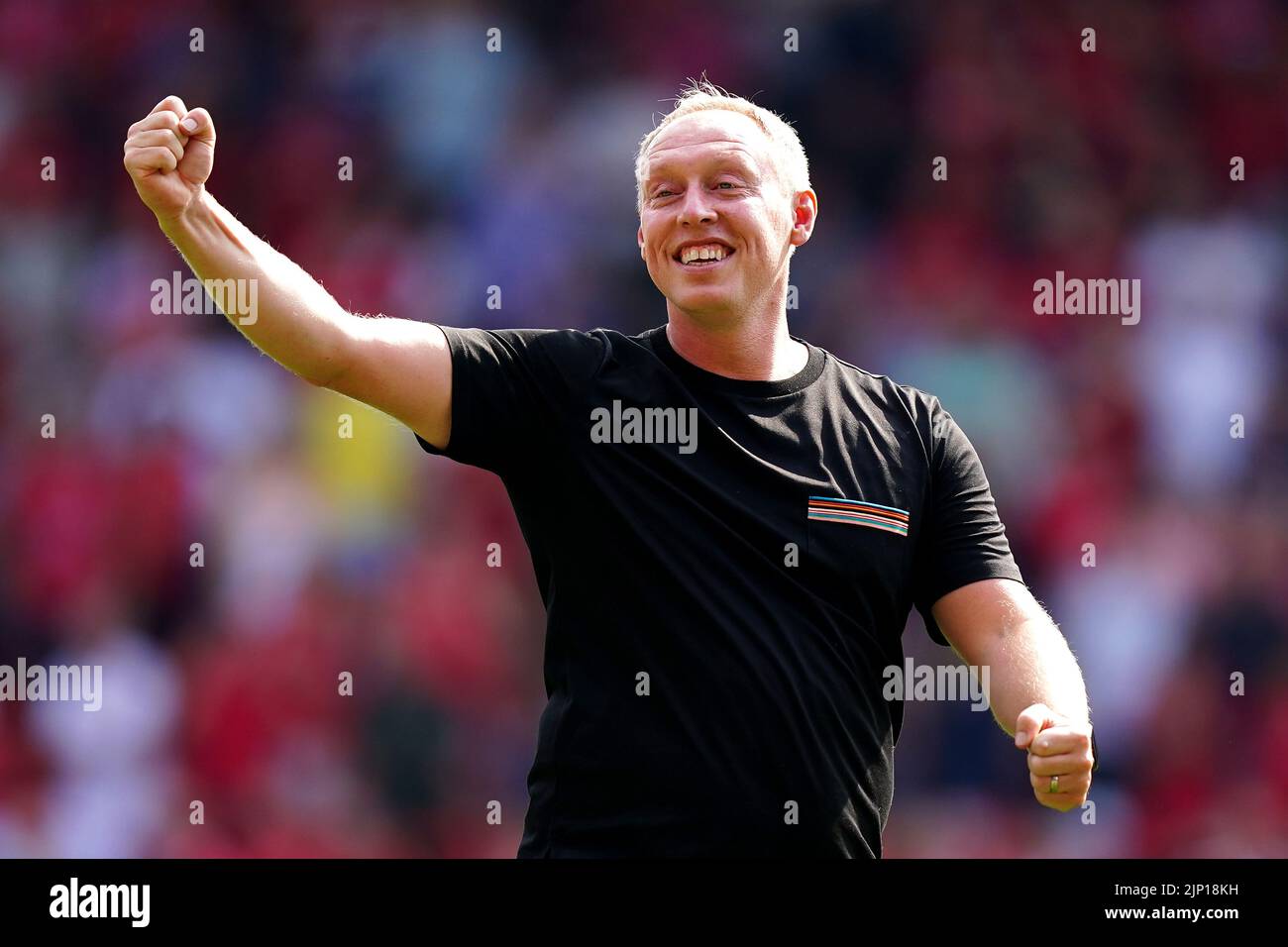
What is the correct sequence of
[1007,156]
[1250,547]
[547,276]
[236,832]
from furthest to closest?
[1007,156]
[547,276]
[1250,547]
[236,832]

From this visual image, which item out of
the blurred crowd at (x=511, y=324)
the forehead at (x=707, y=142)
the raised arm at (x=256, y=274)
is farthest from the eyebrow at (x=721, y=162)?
the blurred crowd at (x=511, y=324)

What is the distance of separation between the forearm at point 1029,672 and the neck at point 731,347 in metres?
0.68

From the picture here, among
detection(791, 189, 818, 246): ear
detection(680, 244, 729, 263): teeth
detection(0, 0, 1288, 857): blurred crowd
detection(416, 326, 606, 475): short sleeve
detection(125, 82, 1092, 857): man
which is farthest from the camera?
detection(0, 0, 1288, 857): blurred crowd

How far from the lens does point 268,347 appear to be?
9.04ft

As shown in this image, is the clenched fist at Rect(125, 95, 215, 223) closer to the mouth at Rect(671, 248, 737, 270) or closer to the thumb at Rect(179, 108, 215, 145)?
the thumb at Rect(179, 108, 215, 145)

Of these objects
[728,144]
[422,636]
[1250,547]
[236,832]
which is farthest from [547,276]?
[728,144]

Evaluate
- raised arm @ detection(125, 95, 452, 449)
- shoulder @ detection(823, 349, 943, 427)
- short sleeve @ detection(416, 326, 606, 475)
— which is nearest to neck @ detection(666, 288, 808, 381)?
shoulder @ detection(823, 349, 943, 427)

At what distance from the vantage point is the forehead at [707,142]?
3.29 m

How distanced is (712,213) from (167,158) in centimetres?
108

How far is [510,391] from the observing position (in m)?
2.97

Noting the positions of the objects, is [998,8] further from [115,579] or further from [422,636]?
[115,579]

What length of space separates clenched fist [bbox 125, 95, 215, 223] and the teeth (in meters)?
0.98

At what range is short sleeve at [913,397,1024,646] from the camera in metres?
3.14

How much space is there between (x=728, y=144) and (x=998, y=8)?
500cm
